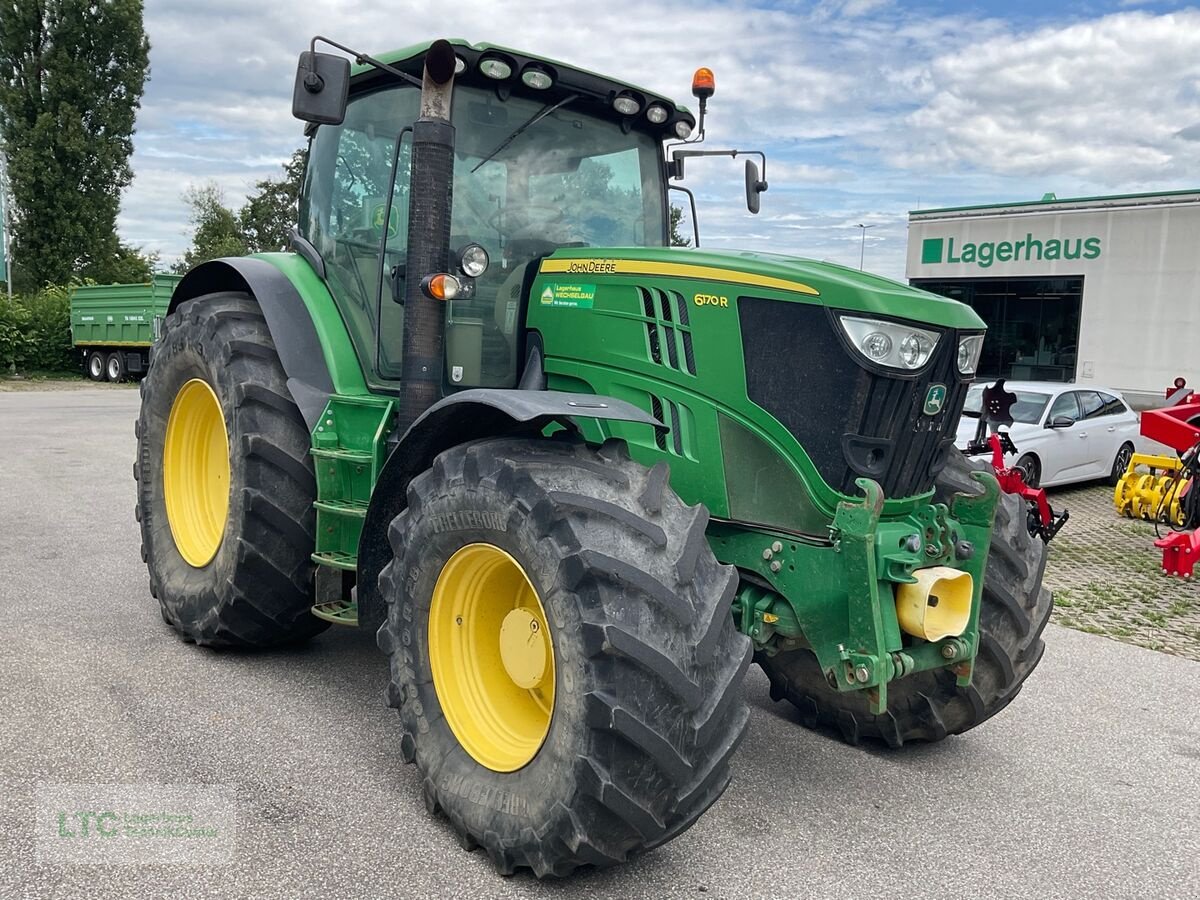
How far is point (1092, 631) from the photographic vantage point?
649 centimetres

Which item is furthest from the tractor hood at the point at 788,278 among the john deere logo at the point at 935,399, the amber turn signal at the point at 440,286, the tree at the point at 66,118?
the tree at the point at 66,118

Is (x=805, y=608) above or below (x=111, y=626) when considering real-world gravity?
above

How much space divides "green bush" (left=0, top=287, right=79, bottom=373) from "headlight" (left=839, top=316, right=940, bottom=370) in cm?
2804

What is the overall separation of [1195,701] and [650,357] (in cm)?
357

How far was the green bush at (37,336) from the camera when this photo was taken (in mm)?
26328

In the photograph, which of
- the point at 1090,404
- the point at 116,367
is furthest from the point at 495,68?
the point at 116,367

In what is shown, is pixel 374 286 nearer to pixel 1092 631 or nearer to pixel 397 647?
pixel 397 647

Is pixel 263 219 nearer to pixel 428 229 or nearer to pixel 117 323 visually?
pixel 117 323

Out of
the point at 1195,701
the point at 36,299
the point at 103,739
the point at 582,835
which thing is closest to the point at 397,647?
the point at 582,835

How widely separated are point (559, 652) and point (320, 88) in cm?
213

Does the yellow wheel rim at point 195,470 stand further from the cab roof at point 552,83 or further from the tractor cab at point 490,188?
the cab roof at point 552,83

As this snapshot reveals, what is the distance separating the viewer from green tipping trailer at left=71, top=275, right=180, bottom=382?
938 inches

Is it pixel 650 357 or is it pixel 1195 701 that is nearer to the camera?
pixel 650 357

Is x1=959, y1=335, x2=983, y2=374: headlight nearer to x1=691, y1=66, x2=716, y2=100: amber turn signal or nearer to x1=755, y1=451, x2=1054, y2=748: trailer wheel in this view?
x1=755, y1=451, x2=1054, y2=748: trailer wheel
